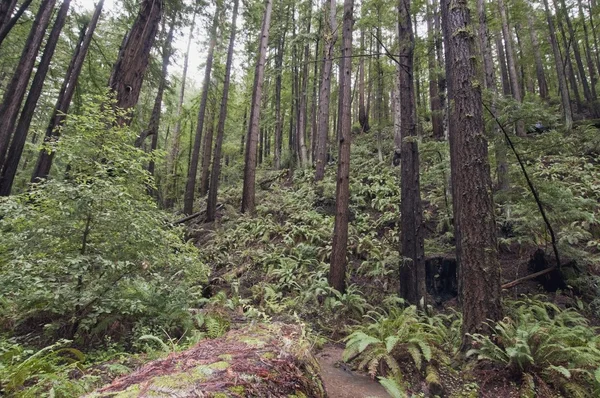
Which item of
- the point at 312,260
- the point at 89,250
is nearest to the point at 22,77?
the point at 89,250

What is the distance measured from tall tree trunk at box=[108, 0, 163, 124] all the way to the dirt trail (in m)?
6.76

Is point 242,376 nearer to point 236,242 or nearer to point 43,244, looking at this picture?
point 43,244

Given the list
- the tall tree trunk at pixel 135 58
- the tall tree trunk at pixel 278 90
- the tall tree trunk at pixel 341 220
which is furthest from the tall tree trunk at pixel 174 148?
the tall tree trunk at pixel 341 220

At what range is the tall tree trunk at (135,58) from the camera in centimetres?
705

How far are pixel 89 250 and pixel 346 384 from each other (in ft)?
12.9

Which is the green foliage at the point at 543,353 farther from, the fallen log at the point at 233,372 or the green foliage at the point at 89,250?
the green foliage at the point at 89,250

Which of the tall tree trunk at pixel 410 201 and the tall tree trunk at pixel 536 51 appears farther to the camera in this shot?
the tall tree trunk at pixel 536 51

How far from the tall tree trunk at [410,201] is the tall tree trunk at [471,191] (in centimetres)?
240

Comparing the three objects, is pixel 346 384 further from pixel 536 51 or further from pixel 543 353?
pixel 536 51

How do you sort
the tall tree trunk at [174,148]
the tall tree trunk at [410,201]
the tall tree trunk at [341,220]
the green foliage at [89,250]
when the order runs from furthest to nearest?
the tall tree trunk at [174,148] < the tall tree trunk at [341,220] < the tall tree trunk at [410,201] < the green foliage at [89,250]

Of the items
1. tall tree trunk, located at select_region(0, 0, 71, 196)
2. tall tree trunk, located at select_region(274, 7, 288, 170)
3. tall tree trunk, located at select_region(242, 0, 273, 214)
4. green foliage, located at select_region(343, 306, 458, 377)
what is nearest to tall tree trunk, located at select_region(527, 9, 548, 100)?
tall tree trunk, located at select_region(274, 7, 288, 170)

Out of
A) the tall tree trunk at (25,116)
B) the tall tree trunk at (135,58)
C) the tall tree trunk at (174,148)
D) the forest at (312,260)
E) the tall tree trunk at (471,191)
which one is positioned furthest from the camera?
the tall tree trunk at (174,148)

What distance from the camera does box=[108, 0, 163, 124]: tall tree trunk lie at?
7.05 meters

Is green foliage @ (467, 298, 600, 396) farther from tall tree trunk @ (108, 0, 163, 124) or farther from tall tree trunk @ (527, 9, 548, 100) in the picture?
tall tree trunk @ (527, 9, 548, 100)
